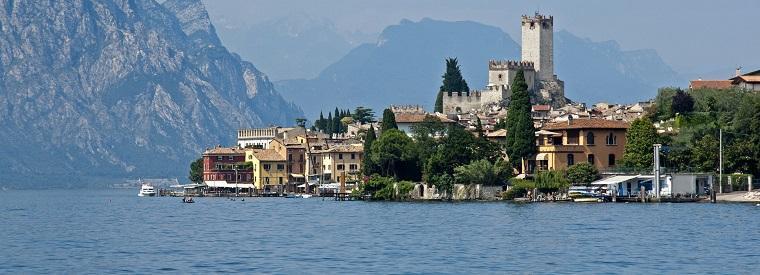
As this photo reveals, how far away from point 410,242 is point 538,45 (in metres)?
117

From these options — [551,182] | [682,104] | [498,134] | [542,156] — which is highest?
[682,104]

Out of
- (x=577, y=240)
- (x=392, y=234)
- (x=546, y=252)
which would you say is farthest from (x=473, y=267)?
(x=392, y=234)

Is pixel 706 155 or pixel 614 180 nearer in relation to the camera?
pixel 614 180

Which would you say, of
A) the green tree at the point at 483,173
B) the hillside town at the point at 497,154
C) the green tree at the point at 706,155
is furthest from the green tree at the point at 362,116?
the green tree at the point at 706,155

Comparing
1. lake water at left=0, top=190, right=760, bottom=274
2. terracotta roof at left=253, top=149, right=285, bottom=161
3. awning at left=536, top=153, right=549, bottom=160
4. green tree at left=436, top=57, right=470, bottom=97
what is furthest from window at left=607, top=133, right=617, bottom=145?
green tree at left=436, top=57, right=470, bottom=97

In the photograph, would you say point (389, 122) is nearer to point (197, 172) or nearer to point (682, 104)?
point (682, 104)

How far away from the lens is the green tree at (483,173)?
112 metres

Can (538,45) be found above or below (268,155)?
above

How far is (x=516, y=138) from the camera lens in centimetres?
11225

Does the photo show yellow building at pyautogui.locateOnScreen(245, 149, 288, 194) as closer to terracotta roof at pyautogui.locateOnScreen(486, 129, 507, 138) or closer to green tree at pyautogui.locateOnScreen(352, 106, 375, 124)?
green tree at pyautogui.locateOnScreen(352, 106, 375, 124)

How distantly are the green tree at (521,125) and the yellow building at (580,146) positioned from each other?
43.0 inches

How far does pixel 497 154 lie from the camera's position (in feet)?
389

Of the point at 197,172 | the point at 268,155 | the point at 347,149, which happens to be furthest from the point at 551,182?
the point at 197,172

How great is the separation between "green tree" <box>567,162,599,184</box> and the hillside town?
0.34 feet
